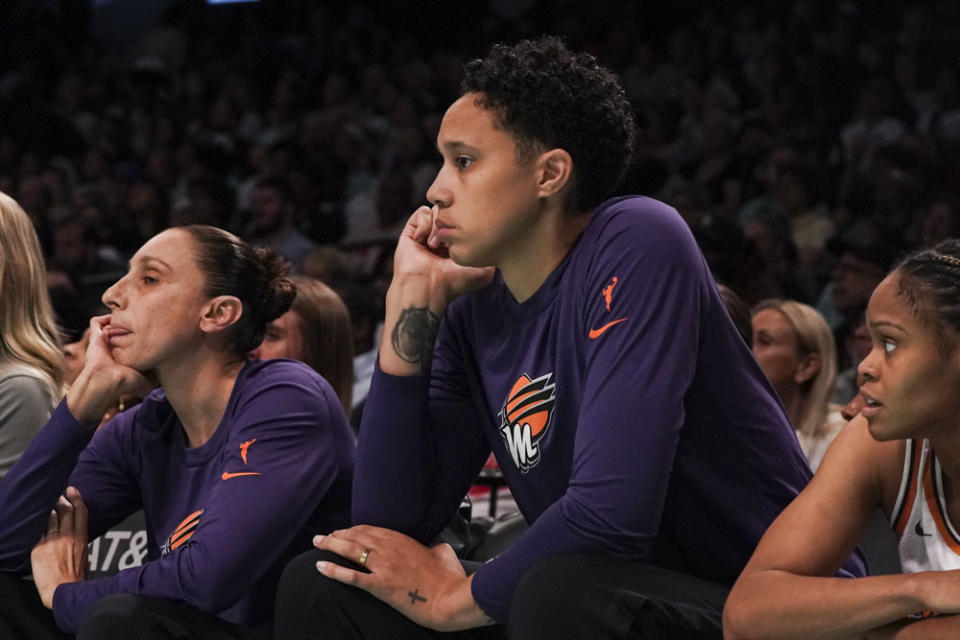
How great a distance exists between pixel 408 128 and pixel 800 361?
4885mm

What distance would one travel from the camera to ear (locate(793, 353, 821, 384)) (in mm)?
4379

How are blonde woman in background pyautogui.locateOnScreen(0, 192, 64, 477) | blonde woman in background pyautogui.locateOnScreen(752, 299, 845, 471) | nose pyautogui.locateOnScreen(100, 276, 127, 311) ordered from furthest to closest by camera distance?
blonde woman in background pyautogui.locateOnScreen(752, 299, 845, 471) → blonde woman in background pyautogui.locateOnScreen(0, 192, 64, 477) → nose pyautogui.locateOnScreen(100, 276, 127, 311)

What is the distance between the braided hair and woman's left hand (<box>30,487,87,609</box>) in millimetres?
1709

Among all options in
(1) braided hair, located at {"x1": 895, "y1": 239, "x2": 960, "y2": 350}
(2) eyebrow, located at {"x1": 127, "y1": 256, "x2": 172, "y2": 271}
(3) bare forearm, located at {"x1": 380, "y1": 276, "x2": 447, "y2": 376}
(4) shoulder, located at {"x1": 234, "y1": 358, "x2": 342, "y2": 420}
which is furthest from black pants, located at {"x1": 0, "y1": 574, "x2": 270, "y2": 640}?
(1) braided hair, located at {"x1": 895, "y1": 239, "x2": 960, "y2": 350}

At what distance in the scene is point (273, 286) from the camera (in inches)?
116

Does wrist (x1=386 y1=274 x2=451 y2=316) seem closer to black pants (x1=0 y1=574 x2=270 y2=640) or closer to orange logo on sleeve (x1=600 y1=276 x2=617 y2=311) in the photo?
orange logo on sleeve (x1=600 y1=276 x2=617 y2=311)

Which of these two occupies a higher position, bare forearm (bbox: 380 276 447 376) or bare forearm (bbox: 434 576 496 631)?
bare forearm (bbox: 380 276 447 376)

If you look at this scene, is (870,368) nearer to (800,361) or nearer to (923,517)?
(923,517)

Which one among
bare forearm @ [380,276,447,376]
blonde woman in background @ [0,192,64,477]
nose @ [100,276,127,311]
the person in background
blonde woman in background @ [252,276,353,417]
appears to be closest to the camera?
bare forearm @ [380,276,447,376]

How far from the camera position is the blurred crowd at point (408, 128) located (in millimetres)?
6230

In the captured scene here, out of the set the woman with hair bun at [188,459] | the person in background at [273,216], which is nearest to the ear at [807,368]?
the woman with hair bun at [188,459]

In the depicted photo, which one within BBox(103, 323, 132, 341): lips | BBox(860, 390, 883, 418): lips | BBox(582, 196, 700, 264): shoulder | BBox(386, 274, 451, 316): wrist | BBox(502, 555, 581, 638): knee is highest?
BBox(582, 196, 700, 264): shoulder

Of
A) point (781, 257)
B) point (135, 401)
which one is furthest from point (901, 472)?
point (781, 257)

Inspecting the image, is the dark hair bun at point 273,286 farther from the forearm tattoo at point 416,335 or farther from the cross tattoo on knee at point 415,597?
the cross tattoo on knee at point 415,597
